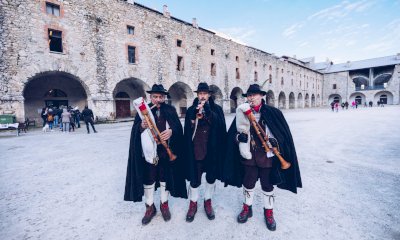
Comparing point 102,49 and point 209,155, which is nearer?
point 209,155

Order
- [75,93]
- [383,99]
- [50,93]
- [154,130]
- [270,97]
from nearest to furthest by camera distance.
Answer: [154,130]
[50,93]
[75,93]
[270,97]
[383,99]

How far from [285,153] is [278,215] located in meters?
0.87

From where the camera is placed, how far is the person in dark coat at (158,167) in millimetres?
2426

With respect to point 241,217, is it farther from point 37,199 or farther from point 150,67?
point 150,67

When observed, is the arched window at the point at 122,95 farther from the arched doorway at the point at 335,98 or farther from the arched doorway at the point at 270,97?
the arched doorway at the point at 335,98

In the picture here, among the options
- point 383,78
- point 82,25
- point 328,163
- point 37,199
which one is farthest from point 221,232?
point 383,78

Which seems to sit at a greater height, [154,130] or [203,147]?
[154,130]

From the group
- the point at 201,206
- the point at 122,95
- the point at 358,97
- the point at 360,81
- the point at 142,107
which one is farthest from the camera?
the point at 360,81

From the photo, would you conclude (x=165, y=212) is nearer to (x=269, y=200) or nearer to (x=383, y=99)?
(x=269, y=200)

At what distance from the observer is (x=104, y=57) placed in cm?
1327

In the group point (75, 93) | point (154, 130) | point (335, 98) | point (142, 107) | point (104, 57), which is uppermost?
point (104, 57)

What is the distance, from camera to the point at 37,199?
2982 millimetres

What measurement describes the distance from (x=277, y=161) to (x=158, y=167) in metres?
1.61

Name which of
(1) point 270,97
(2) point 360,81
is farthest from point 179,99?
(2) point 360,81
